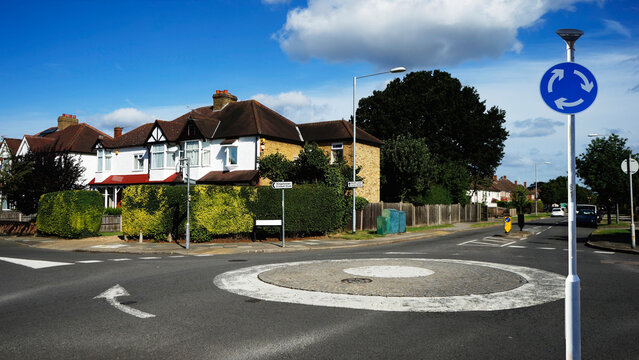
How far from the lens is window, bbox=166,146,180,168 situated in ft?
125

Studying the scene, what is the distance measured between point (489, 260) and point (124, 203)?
643 inches

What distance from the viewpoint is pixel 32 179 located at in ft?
90.2

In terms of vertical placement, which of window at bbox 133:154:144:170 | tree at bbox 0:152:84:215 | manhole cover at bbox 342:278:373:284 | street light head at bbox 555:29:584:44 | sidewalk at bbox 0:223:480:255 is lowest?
sidewalk at bbox 0:223:480:255

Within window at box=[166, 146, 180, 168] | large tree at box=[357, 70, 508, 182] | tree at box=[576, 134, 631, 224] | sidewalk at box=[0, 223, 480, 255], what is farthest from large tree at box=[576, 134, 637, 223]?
window at box=[166, 146, 180, 168]

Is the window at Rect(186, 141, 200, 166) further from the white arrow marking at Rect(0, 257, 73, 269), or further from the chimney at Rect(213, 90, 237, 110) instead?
the white arrow marking at Rect(0, 257, 73, 269)

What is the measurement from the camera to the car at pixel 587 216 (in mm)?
41969

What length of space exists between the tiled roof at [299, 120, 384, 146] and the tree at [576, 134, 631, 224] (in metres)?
17.8

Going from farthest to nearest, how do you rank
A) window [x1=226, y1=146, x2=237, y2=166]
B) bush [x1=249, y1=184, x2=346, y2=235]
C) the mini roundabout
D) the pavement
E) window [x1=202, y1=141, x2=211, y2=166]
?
window [x1=202, y1=141, x2=211, y2=166] → window [x1=226, y1=146, x2=237, y2=166] → bush [x1=249, y1=184, x2=346, y2=235] → the pavement → the mini roundabout

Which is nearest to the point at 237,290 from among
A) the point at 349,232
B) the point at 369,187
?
the point at 349,232

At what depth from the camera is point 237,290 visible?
9.49 metres

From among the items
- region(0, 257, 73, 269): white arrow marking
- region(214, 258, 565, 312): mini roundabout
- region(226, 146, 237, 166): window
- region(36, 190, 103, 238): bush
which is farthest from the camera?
region(226, 146, 237, 166): window

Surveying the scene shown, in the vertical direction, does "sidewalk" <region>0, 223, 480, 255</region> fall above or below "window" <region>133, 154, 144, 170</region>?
below

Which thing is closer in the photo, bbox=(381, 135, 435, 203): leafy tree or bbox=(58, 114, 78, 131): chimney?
bbox=(381, 135, 435, 203): leafy tree

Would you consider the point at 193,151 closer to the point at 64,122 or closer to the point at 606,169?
the point at 64,122
